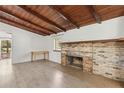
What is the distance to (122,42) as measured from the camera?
440cm

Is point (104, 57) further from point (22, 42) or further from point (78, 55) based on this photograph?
point (22, 42)

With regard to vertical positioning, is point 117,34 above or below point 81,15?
A: below

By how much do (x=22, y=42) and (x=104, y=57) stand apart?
6209 mm

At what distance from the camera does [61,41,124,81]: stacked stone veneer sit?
447cm

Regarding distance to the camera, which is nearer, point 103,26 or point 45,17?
point 103,26

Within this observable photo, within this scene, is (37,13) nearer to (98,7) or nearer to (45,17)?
(45,17)

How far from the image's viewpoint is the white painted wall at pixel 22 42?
8.33m

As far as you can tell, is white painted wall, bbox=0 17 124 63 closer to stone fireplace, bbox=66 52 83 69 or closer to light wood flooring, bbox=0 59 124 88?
stone fireplace, bbox=66 52 83 69

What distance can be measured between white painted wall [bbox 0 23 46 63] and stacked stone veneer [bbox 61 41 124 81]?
181 inches

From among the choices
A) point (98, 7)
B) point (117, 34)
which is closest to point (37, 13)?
point (98, 7)

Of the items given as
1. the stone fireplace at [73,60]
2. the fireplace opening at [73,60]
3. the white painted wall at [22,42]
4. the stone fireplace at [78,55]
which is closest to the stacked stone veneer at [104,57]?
the stone fireplace at [78,55]

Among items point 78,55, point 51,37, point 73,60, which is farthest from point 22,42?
point 78,55

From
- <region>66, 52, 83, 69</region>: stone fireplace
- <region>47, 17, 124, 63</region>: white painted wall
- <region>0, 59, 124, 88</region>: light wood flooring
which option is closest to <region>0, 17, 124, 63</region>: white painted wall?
<region>47, 17, 124, 63</region>: white painted wall
